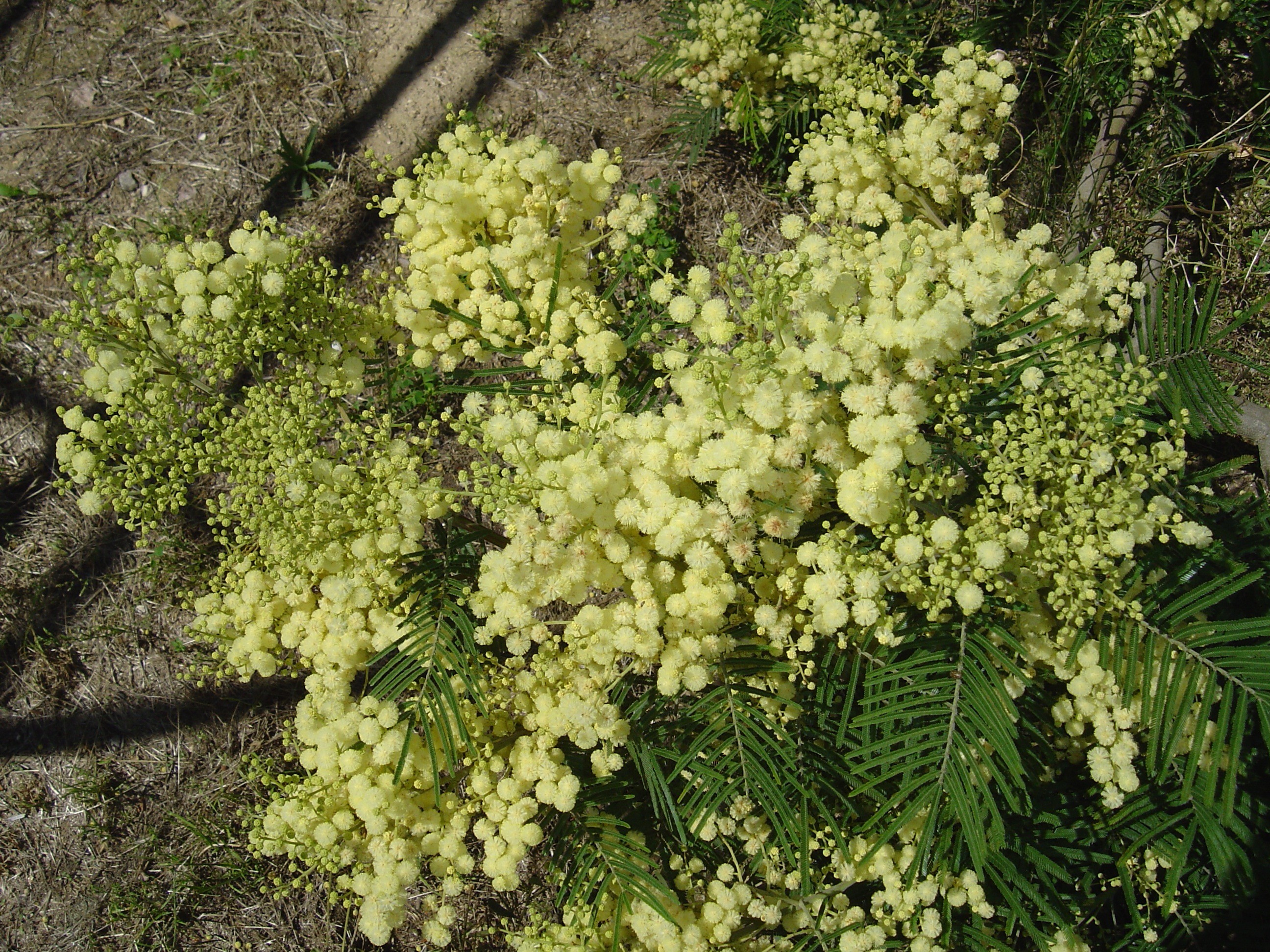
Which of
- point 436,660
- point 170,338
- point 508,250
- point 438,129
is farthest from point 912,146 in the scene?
point 438,129

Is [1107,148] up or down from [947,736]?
up

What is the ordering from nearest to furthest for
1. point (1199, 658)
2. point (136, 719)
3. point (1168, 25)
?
point (1199, 658), point (1168, 25), point (136, 719)

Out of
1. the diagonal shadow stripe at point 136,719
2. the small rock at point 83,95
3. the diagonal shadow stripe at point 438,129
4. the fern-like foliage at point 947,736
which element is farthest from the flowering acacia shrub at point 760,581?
the small rock at point 83,95

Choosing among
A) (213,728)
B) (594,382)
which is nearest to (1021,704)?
(594,382)

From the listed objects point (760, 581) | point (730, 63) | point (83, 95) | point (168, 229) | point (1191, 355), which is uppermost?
point (1191, 355)

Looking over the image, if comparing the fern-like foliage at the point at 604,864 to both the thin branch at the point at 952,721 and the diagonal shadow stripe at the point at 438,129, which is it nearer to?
the thin branch at the point at 952,721

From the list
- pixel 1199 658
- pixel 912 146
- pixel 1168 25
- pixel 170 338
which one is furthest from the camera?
pixel 1168 25

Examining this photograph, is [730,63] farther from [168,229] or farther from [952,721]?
→ [952,721]

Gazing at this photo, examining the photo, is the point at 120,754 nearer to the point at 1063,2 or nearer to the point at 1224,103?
the point at 1063,2
